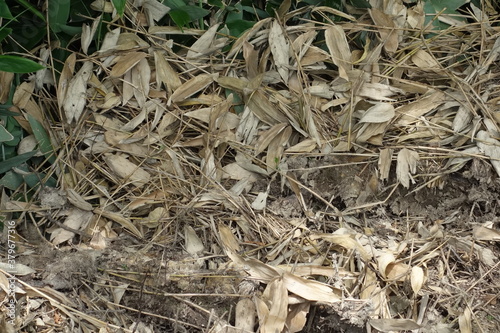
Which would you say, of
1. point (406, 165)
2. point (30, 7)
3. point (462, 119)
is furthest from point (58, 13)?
point (462, 119)

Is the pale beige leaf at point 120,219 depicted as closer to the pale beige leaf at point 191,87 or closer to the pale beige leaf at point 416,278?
the pale beige leaf at point 191,87

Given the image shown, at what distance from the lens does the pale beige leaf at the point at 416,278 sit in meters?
1.12

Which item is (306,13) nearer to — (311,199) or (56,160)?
(311,199)

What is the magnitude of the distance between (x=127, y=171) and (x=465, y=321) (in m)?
0.82

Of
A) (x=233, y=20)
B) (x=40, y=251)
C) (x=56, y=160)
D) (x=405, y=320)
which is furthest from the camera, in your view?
(x=233, y=20)

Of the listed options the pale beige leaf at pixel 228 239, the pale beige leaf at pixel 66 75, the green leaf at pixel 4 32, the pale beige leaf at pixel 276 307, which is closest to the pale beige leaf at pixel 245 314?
the pale beige leaf at pixel 276 307

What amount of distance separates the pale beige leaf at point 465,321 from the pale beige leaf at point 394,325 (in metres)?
0.10

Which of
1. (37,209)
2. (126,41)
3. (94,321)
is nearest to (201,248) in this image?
(94,321)

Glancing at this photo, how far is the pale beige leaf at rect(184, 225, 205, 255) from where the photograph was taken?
122 cm

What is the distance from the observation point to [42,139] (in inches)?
52.3

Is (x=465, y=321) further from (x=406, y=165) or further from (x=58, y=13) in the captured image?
(x=58, y=13)

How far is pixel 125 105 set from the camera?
1372 mm

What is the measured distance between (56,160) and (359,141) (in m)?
0.74

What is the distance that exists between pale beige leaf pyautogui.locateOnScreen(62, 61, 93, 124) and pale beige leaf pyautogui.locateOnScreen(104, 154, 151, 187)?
0.44ft
